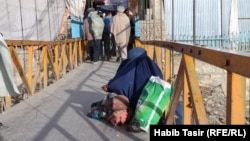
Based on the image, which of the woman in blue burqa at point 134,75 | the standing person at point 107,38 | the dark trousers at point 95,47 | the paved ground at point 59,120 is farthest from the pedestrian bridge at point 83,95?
the standing person at point 107,38

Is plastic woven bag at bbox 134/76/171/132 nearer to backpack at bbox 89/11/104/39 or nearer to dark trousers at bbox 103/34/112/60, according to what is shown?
backpack at bbox 89/11/104/39

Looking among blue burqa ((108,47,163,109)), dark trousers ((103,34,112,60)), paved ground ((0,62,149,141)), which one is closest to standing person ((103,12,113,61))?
dark trousers ((103,34,112,60))

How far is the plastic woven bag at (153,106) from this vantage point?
149 inches

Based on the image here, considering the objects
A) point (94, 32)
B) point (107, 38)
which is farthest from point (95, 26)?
point (107, 38)

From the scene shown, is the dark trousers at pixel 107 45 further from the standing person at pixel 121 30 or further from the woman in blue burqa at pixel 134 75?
the woman in blue burqa at pixel 134 75

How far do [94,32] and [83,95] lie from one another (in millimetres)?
5788

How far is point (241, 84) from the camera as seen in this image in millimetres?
1928

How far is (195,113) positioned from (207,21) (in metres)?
12.1

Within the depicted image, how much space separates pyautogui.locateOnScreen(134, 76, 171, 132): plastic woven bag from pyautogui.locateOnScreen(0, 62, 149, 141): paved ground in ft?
0.51

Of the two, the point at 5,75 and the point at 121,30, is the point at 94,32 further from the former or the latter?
the point at 5,75

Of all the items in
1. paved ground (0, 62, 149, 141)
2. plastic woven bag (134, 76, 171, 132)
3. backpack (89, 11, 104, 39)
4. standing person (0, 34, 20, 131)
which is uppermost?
backpack (89, 11, 104, 39)


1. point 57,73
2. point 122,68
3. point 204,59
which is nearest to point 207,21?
point 57,73

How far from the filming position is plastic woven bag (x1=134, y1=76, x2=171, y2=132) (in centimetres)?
379

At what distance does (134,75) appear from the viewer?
14.6 feet
